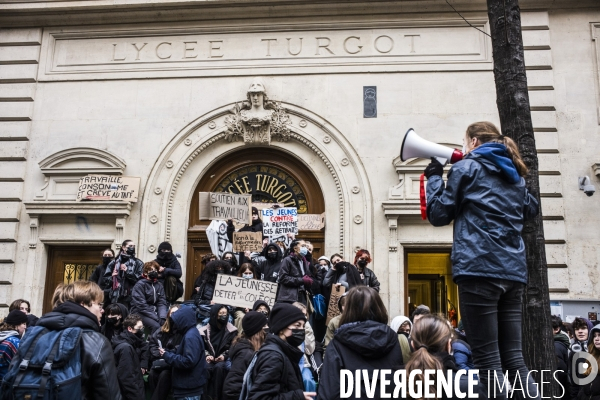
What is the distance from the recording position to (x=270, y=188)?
47.4ft

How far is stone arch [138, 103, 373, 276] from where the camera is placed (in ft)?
44.3

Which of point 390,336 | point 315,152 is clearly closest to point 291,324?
point 390,336

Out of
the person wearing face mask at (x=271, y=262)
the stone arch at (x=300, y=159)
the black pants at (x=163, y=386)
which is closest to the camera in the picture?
the black pants at (x=163, y=386)

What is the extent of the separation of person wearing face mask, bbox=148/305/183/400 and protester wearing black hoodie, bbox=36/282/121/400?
3.48 m

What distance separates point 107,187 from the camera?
1388 centimetres

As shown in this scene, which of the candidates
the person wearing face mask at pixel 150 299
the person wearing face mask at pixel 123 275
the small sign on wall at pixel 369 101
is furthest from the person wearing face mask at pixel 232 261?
the small sign on wall at pixel 369 101

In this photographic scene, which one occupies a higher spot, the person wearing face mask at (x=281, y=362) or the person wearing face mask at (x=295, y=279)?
the person wearing face mask at (x=295, y=279)

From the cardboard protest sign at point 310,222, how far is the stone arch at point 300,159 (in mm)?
163

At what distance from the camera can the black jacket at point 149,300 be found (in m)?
10.3

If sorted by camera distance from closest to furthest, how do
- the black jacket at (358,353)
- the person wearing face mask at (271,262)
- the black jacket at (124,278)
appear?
the black jacket at (358,353) → the black jacket at (124,278) → the person wearing face mask at (271,262)

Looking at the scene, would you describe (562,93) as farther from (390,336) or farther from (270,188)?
(390,336)

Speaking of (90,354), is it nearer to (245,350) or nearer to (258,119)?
(245,350)

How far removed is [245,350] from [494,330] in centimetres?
351

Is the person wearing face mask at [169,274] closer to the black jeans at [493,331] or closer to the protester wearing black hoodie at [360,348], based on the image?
the protester wearing black hoodie at [360,348]
